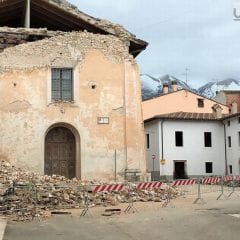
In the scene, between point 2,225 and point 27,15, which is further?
point 27,15

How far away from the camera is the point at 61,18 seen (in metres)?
25.9

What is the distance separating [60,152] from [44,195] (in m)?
6.64

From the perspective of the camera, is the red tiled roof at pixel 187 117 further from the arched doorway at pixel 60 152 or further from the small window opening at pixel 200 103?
the arched doorway at pixel 60 152

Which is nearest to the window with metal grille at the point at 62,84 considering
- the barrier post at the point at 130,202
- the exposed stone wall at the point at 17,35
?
the exposed stone wall at the point at 17,35

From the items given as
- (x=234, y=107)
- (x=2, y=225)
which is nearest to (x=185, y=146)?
(x=234, y=107)

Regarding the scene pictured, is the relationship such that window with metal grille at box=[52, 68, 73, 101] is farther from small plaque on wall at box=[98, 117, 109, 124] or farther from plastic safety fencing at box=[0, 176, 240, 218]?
plastic safety fencing at box=[0, 176, 240, 218]

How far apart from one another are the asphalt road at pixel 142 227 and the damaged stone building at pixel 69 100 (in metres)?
7.77

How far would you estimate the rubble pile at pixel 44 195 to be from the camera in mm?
16469

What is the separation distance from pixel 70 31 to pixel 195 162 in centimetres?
2171

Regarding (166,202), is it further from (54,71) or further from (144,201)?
(54,71)

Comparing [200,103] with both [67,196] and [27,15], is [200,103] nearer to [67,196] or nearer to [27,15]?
[27,15]

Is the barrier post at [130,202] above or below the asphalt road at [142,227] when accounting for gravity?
above

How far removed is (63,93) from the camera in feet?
80.7

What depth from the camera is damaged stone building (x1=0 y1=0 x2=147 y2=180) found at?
2361cm
